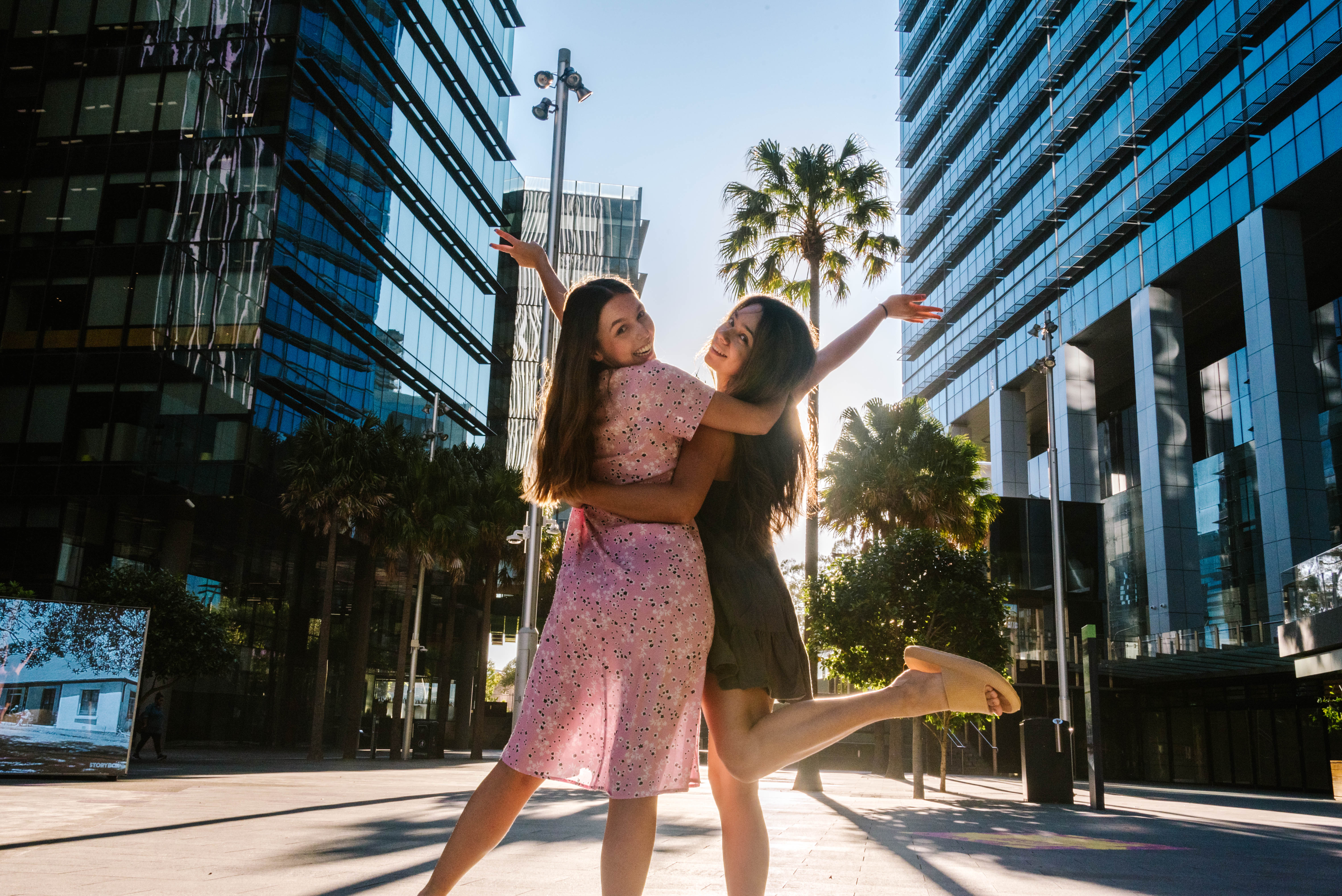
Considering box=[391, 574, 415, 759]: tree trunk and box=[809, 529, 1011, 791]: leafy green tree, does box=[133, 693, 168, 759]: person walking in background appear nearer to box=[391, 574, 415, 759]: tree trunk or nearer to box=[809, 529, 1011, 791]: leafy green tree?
box=[391, 574, 415, 759]: tree trunk

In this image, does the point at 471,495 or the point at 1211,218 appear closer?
the point at 471,495

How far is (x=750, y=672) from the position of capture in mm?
2551

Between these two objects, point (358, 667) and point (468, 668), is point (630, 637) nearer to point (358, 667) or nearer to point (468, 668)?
point (358, 667)

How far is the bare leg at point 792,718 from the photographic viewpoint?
2.53 m

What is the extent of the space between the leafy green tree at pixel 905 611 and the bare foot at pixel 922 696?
16.1 metres

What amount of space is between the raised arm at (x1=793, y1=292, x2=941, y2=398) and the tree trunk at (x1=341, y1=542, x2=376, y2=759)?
24.1 metres

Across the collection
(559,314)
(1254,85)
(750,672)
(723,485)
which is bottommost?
(750,672)

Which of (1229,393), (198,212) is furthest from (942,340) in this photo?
(198,212)

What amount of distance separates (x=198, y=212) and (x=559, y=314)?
90.0ft

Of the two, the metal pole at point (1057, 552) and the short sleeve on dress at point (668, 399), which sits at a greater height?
the metal pole at point (1057, 552)

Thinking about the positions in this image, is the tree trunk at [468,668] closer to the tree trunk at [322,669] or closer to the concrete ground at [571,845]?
the tree trunk at [322,669]

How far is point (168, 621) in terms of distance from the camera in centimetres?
2136

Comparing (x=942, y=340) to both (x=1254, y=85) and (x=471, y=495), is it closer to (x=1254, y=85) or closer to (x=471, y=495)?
(x=1254, y=85)

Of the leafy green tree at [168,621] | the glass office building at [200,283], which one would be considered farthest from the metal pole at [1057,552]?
the glass office building at [200,283]
